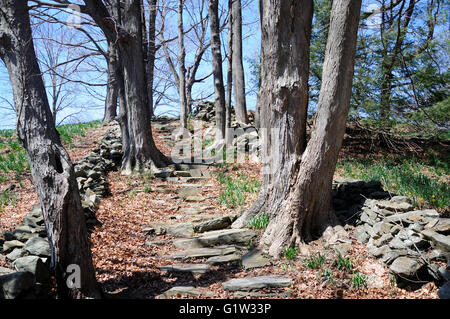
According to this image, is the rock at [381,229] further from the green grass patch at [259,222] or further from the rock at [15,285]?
the rock at [15,285]

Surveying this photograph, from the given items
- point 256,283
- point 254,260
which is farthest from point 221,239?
point 256,283

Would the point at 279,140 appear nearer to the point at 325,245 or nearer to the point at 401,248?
the point at 325,245

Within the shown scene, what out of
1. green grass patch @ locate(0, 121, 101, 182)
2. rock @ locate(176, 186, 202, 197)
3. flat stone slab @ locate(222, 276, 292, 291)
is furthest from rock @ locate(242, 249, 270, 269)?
green grass patch @ locate(0, 121, 101, 182)

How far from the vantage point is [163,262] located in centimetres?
469

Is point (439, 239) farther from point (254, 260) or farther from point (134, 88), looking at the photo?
point (134, 88)

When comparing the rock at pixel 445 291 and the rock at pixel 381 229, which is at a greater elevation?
the rock at pixel 381 229

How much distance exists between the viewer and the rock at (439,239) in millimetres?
3510

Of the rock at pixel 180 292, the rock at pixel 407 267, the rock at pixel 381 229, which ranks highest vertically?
the rock at pixel 381 229

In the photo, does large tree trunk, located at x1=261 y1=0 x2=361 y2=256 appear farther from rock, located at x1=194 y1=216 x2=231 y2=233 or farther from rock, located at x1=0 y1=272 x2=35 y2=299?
rock, located at x1=0 y1=272 x2=35 y2=299

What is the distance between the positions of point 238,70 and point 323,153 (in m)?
9.19

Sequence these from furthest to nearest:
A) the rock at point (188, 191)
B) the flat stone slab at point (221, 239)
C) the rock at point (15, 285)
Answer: the rock at point (188, 191), the flat stone slab at point (221, 239), the rock at point (15, 285)

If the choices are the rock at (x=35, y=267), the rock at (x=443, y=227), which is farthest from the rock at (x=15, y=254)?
the rock at (x=443, y=227)

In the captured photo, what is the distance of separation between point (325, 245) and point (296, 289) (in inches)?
42.3

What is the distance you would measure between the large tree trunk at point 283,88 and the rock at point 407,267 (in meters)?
1.78
